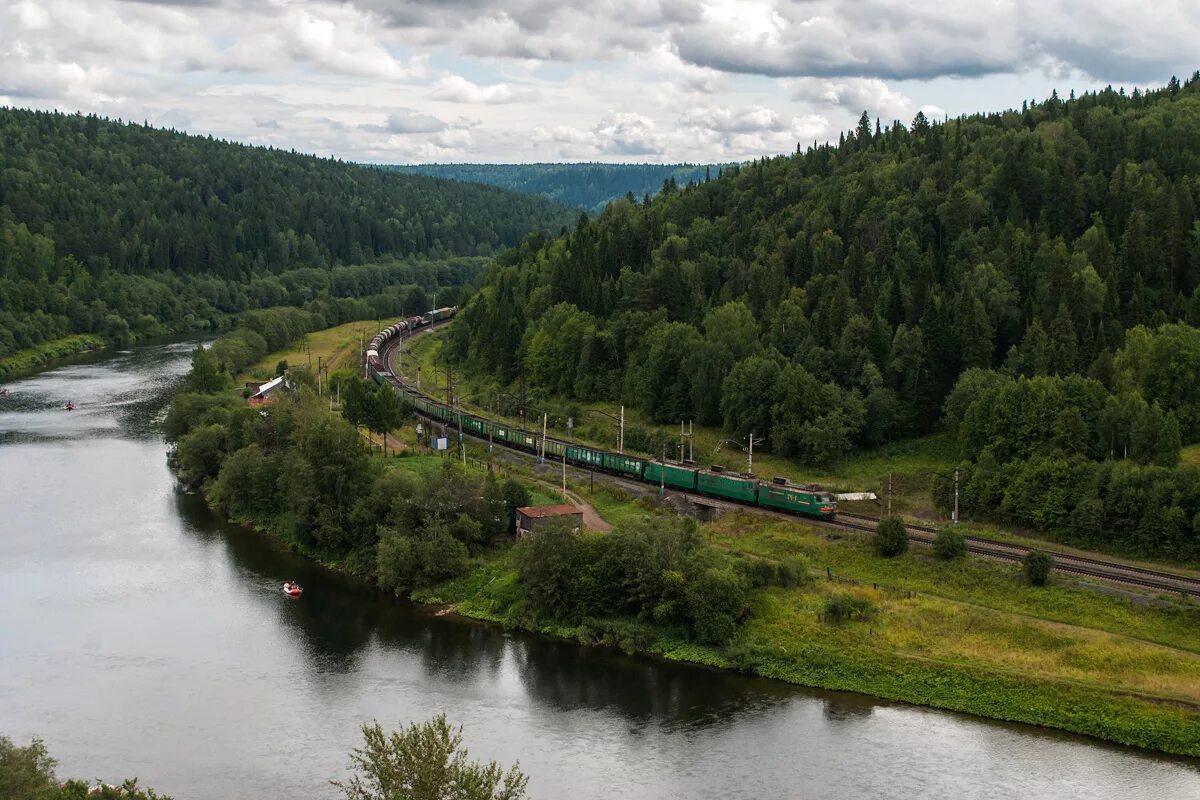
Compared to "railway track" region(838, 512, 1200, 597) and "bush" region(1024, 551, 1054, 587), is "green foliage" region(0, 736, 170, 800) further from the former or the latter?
"railway track" region(838, 512, 1200, 597)

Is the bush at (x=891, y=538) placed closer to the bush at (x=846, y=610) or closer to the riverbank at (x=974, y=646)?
the riverbank at (x=974, y=646)

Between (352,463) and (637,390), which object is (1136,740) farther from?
Answer: (637,390)

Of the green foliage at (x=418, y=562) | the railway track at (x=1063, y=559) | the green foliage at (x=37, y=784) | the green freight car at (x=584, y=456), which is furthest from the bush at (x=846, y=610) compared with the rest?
the green foliage at (x=37, y=784)

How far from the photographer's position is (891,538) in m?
65.9

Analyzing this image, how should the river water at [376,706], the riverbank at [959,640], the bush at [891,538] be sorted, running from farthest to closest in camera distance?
the bush at [891,538] → the riverbank at [959,640] → the river water at [376,706]

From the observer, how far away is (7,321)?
155625 mm

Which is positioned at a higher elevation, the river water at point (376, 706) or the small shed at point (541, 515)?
the small shed at point (541, 515)

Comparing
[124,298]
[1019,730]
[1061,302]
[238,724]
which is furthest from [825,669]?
[124,298]

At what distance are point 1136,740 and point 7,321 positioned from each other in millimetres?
144172

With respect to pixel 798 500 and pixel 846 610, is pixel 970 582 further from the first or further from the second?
pixel 798 500

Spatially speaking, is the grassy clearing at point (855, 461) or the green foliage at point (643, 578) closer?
the green foliage at point (643, 578)

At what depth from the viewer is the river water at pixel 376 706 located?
47188 millimetres

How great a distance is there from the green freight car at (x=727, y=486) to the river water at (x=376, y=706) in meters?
19.1

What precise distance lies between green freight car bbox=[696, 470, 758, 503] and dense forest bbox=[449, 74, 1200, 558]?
9.62 metres
